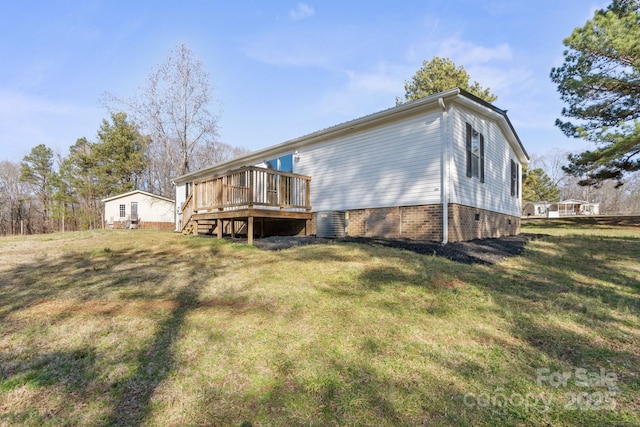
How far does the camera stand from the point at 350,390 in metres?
2.36

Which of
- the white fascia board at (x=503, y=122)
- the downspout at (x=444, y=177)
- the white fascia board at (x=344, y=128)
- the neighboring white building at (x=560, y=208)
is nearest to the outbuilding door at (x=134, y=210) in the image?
the white fascia board at (x=344, y=128)

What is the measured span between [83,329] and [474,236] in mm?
8977

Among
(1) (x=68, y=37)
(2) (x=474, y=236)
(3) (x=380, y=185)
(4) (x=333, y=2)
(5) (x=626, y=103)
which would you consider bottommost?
(2) (x=474, y=236)

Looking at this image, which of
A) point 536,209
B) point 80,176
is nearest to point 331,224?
point 80,176

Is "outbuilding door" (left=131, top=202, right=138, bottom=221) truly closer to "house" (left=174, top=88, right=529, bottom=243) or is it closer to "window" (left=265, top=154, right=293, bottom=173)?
"house" (left=174, top=88, right=529, bottom=243)

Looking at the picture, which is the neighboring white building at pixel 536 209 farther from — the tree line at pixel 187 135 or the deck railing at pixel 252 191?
the deck railing at pixel 252 191

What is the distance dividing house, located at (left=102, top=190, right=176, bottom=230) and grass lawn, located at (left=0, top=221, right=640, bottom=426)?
2303cm

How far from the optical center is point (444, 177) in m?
7.67

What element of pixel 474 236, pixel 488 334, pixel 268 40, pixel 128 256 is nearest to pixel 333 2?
pixel 268 40

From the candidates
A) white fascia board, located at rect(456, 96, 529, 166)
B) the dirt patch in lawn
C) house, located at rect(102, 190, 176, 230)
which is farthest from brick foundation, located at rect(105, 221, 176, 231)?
white fascia board, located at rect(456, 96, 529, 166)

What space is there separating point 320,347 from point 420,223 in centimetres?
587

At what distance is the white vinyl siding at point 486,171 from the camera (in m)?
8.06

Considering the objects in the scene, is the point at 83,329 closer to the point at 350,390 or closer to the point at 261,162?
the point at 350,390

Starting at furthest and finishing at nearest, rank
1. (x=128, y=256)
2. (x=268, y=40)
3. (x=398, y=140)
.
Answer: (x=268, y=40), (x=398, y=140), (x=128, y=256)
